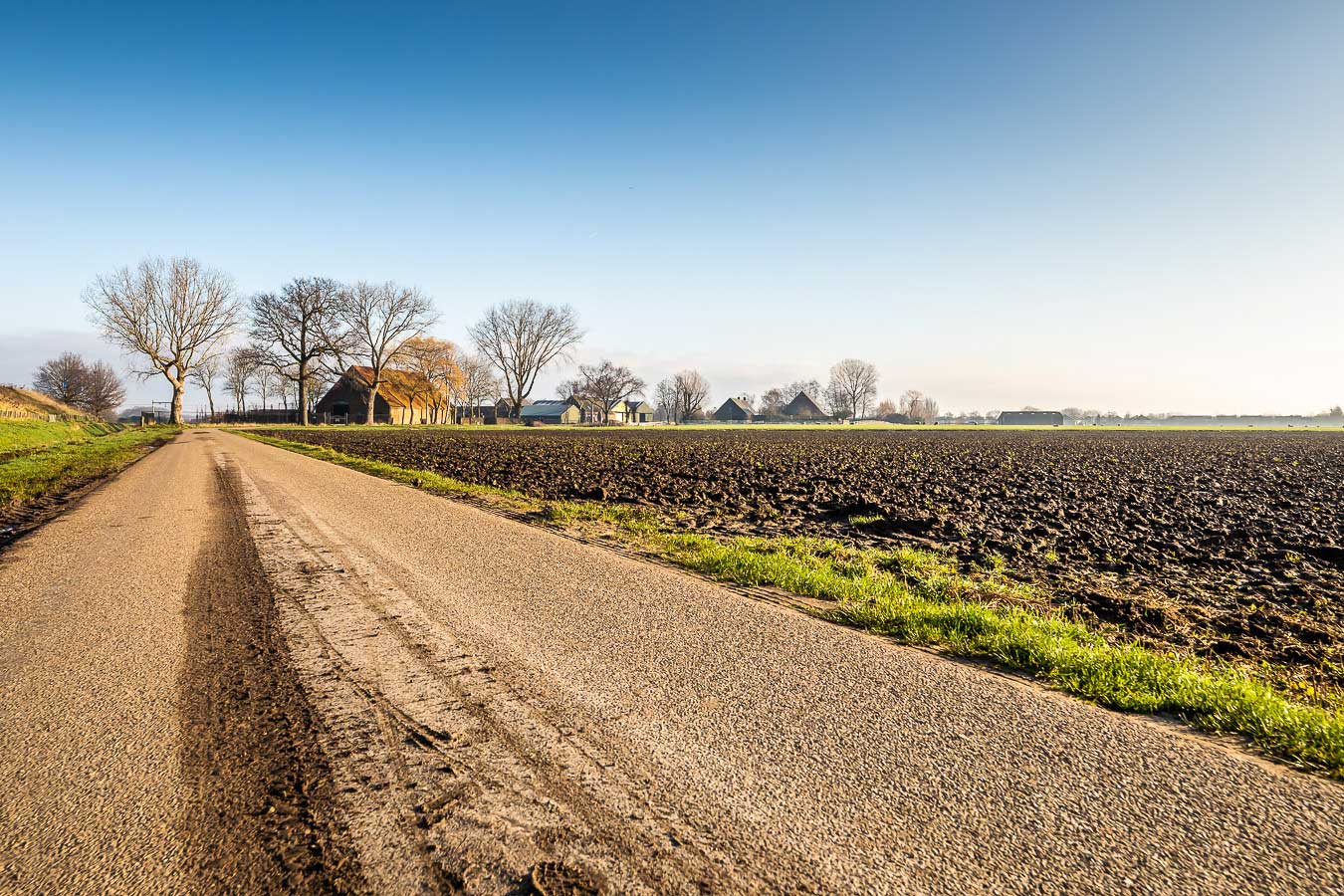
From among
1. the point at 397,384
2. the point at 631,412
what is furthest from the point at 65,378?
the point at 631,412

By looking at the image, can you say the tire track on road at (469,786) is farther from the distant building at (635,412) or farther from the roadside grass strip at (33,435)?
the distant building at (635,412)

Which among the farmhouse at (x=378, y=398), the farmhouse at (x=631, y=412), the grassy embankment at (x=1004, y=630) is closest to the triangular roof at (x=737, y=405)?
the farmhouse at (x=631, y=412)

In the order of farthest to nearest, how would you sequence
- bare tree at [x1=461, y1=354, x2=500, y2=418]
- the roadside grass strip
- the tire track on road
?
bare tree at [x1=461, y1=354, x2=500, y2=418] < the roadside grass strip < the tire track on road

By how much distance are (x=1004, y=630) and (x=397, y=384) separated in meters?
91.1

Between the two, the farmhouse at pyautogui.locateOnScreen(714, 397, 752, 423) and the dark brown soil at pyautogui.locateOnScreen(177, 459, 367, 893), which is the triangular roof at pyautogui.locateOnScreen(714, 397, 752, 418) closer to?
the farmhouse at pyautogui.locateOnScreen(714, 397, 752, 423)

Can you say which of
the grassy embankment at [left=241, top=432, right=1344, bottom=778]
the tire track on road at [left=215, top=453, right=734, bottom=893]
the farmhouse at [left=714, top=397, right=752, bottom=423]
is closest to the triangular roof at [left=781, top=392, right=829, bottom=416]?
the farmhouse at [left=714, top=397, right=752, bottom=423]

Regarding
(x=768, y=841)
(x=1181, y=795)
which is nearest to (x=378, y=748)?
(x=768, y=841)

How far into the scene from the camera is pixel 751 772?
9.79 ft

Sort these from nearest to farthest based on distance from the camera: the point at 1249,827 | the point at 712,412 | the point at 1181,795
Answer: the point at 1249,827, the point at 1181,795, the point at 712,412

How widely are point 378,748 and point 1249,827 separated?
3.95 metres

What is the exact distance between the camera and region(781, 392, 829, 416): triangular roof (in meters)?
150

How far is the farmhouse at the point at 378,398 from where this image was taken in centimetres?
8225

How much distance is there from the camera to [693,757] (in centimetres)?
309

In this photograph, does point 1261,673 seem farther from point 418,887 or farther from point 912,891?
point 418,887
